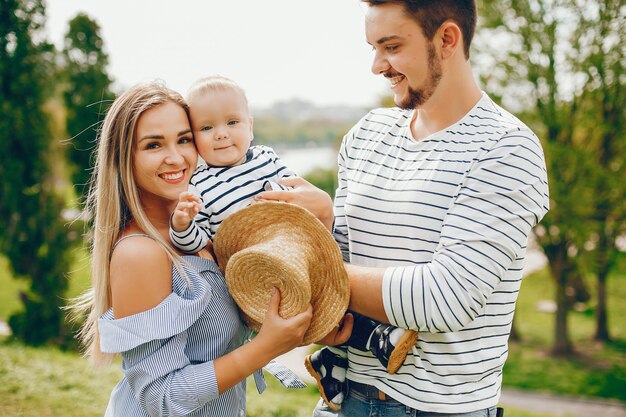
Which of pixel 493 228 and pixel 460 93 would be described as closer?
pixel 493 228

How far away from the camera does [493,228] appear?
5.95 ft

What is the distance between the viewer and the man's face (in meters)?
2.06

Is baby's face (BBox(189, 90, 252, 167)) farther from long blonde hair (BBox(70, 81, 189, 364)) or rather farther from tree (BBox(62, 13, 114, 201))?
tree (BBox(62, 13, 114, 201))

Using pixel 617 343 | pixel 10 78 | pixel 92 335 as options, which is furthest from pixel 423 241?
pixel 617 343

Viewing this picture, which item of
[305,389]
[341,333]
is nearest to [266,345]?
[341,333]

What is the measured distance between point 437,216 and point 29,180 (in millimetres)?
9978

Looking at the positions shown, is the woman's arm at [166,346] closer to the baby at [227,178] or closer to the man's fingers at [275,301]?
the man's fingers at [275,301]

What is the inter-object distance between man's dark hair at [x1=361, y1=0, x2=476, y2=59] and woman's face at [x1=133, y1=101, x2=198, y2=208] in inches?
32.3

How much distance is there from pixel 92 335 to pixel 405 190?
4.82ft

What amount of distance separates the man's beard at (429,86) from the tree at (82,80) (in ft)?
32.3

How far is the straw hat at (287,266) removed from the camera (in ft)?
6.28

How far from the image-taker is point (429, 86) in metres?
2.10

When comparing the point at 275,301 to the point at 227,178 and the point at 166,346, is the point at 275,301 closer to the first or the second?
the point at 166,346

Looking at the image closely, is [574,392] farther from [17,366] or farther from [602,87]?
[17,366]
